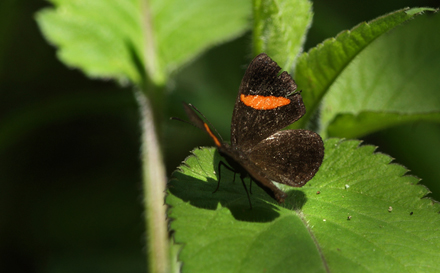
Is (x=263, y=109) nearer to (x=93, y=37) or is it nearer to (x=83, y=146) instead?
(x=93, y=37)

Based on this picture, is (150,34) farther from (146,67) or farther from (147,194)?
(147,194)

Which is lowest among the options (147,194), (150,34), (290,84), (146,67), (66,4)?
(147,194)

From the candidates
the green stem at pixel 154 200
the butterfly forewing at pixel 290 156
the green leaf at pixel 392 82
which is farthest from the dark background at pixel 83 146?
the butterfly forewing at pixel 290 156

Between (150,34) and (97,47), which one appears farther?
(150,34)

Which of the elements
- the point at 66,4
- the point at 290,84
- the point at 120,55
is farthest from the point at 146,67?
the point at 290,84

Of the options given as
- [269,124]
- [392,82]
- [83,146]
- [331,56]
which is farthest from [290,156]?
[83,146]

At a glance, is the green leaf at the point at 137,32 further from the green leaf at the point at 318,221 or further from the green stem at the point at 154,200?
the green leaf at the point at 318,221
